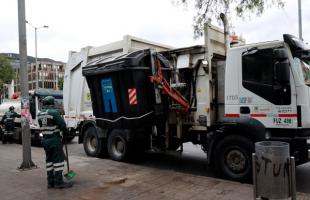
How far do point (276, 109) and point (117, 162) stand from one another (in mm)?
3974

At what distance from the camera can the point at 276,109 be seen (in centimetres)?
597

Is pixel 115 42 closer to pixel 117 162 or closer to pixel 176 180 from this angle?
pixel 117 162

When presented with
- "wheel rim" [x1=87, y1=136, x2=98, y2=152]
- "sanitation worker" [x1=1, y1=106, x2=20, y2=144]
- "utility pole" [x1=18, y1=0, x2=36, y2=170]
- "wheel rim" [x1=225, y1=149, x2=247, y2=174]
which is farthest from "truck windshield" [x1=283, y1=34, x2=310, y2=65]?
"sanitation worker" [x1=1, y1=106, x2=20, y2=144]

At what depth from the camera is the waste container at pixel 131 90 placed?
7.23 metres

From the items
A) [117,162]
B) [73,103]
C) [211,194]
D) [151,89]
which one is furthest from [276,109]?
[73,103]

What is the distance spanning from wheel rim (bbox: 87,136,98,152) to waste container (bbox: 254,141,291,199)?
19.2ft

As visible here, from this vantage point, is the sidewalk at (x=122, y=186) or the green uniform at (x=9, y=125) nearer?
the sidewalk at (x=122, y=186)

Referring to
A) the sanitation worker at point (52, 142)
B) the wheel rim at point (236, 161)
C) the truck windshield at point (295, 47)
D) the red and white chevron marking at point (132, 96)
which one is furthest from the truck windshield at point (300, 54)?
the sanitation worker at point (52, 142)

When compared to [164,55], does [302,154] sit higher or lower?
lower

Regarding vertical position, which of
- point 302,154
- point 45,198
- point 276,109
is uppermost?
point 276,109

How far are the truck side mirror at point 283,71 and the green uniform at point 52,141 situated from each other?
3788mm

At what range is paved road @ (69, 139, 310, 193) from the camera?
6.68 m

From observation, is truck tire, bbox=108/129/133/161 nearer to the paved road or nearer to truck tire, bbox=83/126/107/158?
truck tire, bbox=83/126/107/158

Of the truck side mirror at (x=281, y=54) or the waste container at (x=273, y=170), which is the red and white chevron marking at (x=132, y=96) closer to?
the truck side mirror at (x=281, y=54)
